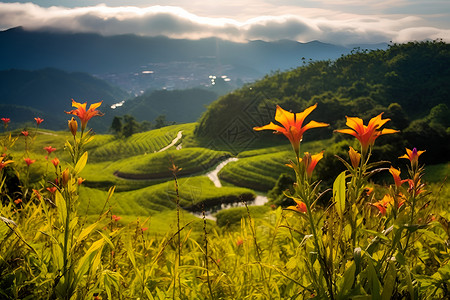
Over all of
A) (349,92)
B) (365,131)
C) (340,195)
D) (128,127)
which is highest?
(365,131)

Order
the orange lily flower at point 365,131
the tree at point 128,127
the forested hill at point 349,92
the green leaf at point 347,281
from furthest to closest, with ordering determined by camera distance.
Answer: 1. the tree at point 128,127
2. the forested hill at point 349,92
3. the orange lily flower at point 365,131
4. the green leaf at point 347,281

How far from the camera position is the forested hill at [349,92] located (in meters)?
68.2

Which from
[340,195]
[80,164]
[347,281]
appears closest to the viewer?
[347,281]

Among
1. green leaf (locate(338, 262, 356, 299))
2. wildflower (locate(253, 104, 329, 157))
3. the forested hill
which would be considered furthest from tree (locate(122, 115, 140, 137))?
green leaf (locate(338, 262, 356, 299))

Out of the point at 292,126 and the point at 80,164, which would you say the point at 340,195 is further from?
the point at 80,164

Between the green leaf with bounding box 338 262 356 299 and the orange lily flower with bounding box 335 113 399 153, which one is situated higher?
the orange lily flower with bounding box 335 113 399 153

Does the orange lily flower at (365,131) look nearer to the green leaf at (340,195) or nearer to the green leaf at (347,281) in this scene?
the green leaf at (340,195)

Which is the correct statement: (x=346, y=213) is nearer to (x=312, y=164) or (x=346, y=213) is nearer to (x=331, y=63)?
(x=312, y=164)

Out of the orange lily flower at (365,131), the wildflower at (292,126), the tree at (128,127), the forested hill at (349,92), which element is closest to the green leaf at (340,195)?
the orange lily flower at (365,131)

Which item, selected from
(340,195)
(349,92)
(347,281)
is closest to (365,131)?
(340,195)

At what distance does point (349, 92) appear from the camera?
8512cm

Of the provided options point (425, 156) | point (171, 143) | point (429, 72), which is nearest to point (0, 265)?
point (425, 156)

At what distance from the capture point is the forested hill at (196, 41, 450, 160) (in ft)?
224

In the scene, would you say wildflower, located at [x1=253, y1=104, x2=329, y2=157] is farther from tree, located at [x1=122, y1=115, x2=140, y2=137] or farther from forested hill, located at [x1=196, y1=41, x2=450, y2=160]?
tree, located at [x1=122, y1=115, x2=140, y2=137]
